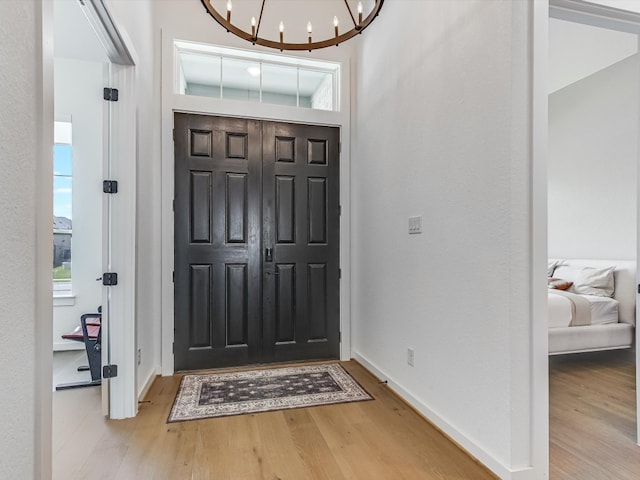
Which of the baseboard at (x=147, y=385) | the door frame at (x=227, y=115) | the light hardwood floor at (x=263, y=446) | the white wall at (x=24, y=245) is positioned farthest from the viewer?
the door frame at (x=227, y=115)

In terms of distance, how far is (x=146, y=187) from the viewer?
283 centimetres

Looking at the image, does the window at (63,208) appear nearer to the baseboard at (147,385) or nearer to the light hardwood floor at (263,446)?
the baseboard at (147,385)

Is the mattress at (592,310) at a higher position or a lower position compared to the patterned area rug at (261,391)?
higher

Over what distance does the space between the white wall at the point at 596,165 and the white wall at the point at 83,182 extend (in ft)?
18.3

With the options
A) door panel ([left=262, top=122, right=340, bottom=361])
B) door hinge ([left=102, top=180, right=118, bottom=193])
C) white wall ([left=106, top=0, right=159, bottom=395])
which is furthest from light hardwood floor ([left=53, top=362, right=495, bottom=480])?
door hinge ([left=102, top=180, right=118, bottom=193])

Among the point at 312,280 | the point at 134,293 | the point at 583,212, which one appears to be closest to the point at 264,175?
the point at 312,280

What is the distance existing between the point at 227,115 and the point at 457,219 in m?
2.31

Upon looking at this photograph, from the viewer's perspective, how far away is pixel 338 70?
3.67 meters

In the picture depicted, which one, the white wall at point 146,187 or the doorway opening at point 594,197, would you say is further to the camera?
the doorway opening at point 594,197

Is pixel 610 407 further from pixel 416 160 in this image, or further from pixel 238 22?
pixel 238 22

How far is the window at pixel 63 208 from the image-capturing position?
397cm

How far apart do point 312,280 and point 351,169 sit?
1.18 meters

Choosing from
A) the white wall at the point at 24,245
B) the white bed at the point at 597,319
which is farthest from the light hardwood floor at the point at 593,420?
the white wall at the point at 24,245

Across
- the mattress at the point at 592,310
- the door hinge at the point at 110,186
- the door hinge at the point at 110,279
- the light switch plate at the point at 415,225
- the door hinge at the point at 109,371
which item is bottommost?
the door hinge at the point at 109,371
